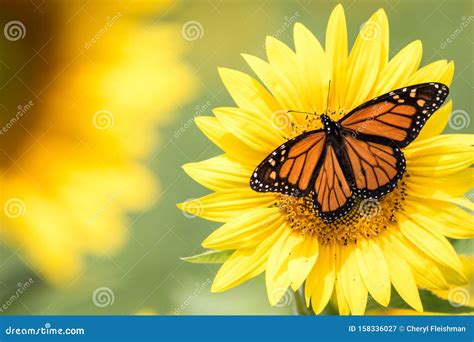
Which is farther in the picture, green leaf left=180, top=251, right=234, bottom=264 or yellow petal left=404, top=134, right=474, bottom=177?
green leaf left=180, top=251, right=234, bottom=264

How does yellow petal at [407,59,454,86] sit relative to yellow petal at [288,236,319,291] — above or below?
above

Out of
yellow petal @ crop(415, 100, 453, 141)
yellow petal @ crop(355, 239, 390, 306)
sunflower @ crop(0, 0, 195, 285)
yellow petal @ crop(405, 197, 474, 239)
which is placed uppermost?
yellow petal @ crop(415, 100, 453, 141)

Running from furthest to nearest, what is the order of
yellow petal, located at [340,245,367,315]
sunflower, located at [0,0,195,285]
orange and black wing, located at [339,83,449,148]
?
sunflower, located at [0,0,195,285]
yellow petal, located at [340,245,367,315]
orange and black wing, located at [339,83,449,148]

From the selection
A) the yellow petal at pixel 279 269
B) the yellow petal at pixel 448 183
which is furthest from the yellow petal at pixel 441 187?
the yellow petal at pixel 279 269

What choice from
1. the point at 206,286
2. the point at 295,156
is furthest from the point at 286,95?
the point at 206,286

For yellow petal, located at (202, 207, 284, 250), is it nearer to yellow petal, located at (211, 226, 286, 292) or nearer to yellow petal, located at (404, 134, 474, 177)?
yellow petal, located at (211, 226, 286, 292)

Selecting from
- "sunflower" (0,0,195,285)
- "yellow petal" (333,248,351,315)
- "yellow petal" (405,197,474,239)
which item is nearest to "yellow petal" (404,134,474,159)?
"yellow petal" (405,197,474,239)

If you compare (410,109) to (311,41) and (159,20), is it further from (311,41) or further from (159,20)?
A: (159,20)

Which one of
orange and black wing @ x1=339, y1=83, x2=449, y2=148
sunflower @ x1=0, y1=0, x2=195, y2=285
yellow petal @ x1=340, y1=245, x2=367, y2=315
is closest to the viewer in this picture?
orange and black wing @ x1=339, y1=83, x2=449, y2=148
